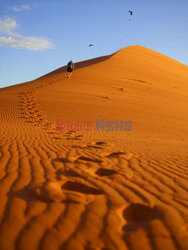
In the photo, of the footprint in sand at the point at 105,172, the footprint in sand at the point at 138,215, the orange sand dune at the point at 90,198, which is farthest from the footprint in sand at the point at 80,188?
the footprint in sand at the point at 105,172

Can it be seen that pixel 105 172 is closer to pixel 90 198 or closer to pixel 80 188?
pixel 80 188

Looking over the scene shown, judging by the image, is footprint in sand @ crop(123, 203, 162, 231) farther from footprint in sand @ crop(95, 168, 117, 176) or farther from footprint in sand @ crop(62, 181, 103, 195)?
footprint in sand @ crop(95, 168, 117, 176)

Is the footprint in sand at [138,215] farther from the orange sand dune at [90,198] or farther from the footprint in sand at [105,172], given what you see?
the footprint in sand at [105,172]

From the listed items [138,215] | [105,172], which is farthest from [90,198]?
[105,172]

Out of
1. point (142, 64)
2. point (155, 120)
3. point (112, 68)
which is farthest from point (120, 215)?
point (142, 64)

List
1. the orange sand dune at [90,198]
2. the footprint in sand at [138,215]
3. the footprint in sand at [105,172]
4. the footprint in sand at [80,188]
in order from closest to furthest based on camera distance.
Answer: the orange sand dune at [90,198], the footprint in sand at [138,215], the footprint in sand at [80,188], the footprint in sand at [105,172]

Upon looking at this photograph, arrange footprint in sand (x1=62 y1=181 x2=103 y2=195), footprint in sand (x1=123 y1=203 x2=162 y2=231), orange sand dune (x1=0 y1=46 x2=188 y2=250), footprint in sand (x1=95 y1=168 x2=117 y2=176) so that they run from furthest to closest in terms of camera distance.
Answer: footprint in sand (x1=95 y1=168 x2=117 y2=176), footprint in sand (x1=62 y1=181 x2=103 y2=195), footprint in sand (x1=123 y1=203 x2=162 y2=231), orange sand dune (x1=0 y1=46 x2=188 y2=250)

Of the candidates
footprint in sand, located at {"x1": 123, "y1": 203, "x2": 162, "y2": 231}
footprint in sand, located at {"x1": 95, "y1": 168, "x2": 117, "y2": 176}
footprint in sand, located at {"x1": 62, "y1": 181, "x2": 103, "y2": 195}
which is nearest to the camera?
footprint in sand, located at {"x1": 123, "y1": 203, "x2": 162, "y2": 231}

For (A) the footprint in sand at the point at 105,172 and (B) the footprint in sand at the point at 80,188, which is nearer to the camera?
(B) the footprint in sand at the point at 80,188

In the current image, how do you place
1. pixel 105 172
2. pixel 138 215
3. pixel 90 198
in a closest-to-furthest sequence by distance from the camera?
1. pixel 138 215
2. pixel 90 198
3. pixel 105 172

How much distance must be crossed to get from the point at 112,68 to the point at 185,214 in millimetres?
21762

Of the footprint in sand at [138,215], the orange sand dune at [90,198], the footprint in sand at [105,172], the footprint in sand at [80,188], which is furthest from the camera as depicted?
the footprint in sand at [105,172]

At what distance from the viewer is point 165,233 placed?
2109mm

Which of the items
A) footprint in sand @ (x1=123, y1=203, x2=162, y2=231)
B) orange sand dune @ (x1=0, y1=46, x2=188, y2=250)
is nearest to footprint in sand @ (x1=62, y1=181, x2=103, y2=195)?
orange sand dune @ (x1=0, y1=46, x2=188, y2=250)
